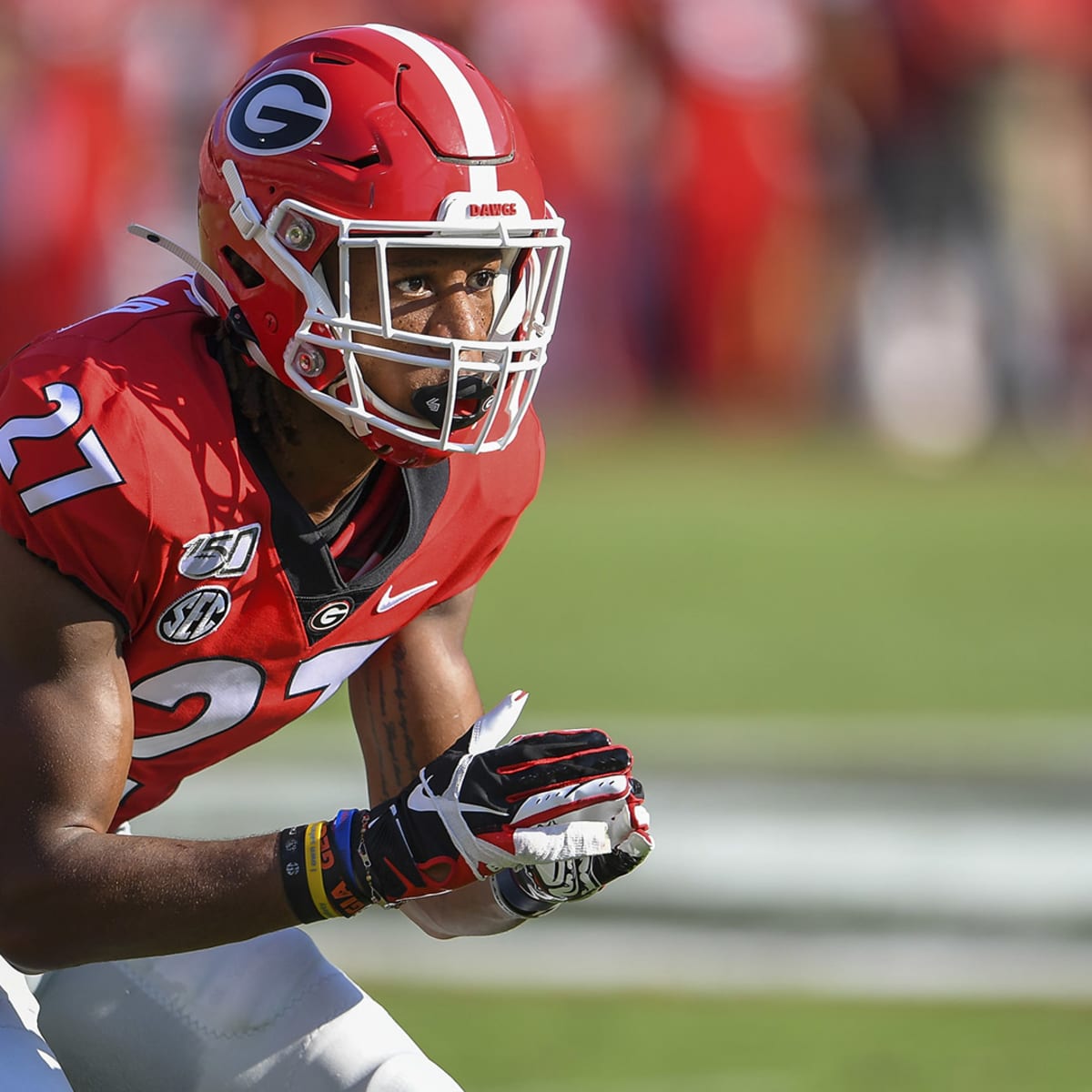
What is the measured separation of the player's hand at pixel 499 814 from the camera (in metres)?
2.68

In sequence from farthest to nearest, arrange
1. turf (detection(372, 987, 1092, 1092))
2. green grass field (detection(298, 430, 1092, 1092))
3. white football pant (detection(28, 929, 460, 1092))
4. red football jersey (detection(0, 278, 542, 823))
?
green grass field (detection(298, 430, 1092, 1092)) → turf (detection(372, 987, 1092, 1092)) → white football pant (detection(28, 929, 460, 1092)) → red football jersey (detection(0, 278, 542, 823))

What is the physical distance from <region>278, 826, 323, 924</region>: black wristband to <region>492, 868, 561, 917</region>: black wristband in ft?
1.42

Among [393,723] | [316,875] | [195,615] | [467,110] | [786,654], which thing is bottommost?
[786,654]

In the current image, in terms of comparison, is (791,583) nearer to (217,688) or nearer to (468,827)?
(217,688)

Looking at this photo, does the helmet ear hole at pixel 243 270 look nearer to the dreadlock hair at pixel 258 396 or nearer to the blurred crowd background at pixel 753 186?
the dreadlock hair at pixel 258 396

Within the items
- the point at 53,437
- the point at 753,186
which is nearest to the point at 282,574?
the point at 53,437

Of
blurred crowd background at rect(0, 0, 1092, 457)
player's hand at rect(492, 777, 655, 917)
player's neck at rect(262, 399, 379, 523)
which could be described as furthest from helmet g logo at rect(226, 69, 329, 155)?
blurred crowd background at rect(0, 0, 1092, 457)

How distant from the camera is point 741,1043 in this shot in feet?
15.1

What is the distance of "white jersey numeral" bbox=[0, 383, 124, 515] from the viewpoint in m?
2.75

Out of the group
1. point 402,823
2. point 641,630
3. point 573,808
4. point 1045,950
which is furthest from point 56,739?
point 641,630

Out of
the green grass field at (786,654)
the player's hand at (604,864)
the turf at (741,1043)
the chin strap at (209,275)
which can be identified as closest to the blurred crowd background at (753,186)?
the green grass field at (786,654)

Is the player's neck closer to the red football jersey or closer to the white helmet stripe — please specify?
the red football jersey

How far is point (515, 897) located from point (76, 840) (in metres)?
0.68

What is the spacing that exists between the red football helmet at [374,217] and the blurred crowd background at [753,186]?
10777 millimetres
